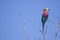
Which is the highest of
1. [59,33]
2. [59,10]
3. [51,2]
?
[51,2]

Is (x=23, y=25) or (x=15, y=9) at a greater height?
(x=15, y=9)

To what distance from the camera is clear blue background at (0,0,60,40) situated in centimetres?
143

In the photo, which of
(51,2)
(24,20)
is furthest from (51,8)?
(24,20)

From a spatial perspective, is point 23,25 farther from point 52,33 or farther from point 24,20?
point 52,33

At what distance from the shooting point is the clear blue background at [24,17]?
1.43 metres

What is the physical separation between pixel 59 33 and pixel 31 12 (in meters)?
0.42

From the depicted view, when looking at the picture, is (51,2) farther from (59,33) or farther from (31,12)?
(59,33)

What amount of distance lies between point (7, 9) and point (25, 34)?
37 centimetres

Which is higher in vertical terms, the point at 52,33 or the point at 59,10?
the point at 59,10

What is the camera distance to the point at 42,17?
145 centimetres

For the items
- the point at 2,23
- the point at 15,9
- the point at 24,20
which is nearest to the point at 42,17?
the point at 24,20

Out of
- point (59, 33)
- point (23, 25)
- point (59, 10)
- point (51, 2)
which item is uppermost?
point (51, 2)

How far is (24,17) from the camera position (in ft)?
4.74

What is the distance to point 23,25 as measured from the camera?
1438 mm
